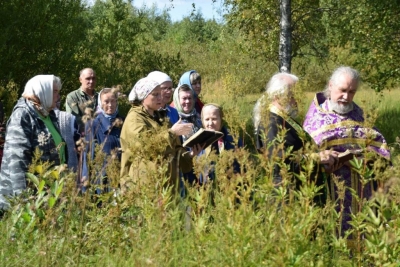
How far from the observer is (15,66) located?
44.2 feet

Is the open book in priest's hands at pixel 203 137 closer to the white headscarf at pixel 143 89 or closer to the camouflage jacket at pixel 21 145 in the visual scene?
the white headscarf at pixel 143 89

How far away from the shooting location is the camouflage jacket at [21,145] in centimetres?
519

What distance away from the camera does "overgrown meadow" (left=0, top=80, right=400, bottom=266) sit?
3.42 meters

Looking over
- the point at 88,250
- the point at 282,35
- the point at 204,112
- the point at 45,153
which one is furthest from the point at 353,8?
the point at 88,250

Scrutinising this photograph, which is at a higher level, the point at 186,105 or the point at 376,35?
the point at 186,105

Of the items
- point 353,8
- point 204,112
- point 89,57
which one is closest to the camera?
point 204,112

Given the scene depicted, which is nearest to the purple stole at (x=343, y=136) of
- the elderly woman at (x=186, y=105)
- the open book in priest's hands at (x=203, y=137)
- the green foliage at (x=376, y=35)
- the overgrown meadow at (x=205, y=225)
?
the open book in priest's hands at (x=203, y=137)

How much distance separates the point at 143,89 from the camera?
5816 millimetres

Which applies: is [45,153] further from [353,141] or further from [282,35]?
[282,35]

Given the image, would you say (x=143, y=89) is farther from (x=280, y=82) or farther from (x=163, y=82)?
(x=280, y=82)

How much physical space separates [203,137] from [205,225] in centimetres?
184

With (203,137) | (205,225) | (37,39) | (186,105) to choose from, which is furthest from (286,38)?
(205,225)

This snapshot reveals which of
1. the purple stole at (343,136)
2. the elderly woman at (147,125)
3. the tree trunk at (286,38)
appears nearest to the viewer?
the elderly woman at (147,125)

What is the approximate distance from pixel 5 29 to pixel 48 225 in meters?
9.98
